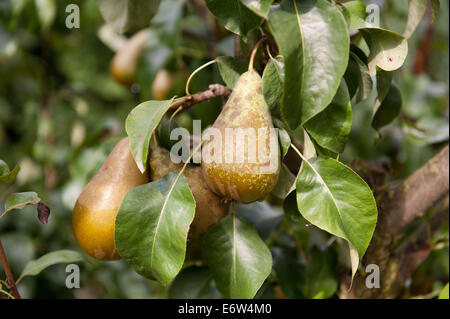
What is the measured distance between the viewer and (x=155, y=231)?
0.52m

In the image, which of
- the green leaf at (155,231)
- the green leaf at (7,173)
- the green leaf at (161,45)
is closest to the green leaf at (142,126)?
the green leaf at (155,231)

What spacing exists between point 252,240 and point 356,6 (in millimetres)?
304

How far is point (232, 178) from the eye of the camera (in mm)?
502

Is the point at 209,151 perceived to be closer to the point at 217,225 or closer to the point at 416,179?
the point at 217,225

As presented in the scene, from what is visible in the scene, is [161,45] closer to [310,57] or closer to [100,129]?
[100,129]

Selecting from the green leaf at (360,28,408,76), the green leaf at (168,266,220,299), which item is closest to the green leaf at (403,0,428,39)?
the green leaf at (360,28,408,76)

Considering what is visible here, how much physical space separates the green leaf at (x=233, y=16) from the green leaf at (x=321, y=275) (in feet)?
1.18

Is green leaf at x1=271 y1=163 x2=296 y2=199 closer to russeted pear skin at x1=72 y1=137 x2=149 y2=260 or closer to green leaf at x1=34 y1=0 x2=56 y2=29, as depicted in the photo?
russeted pear skin at x1=72 y1=137 x2=149 y2=260

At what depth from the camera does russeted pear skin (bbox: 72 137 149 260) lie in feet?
1.85

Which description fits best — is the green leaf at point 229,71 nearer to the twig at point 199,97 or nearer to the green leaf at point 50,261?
the twig at point 199,97

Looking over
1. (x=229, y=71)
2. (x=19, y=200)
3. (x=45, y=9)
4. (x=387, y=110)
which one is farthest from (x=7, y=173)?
(x=45, y=9)

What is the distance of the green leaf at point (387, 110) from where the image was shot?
670mm

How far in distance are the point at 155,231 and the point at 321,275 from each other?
301mm
